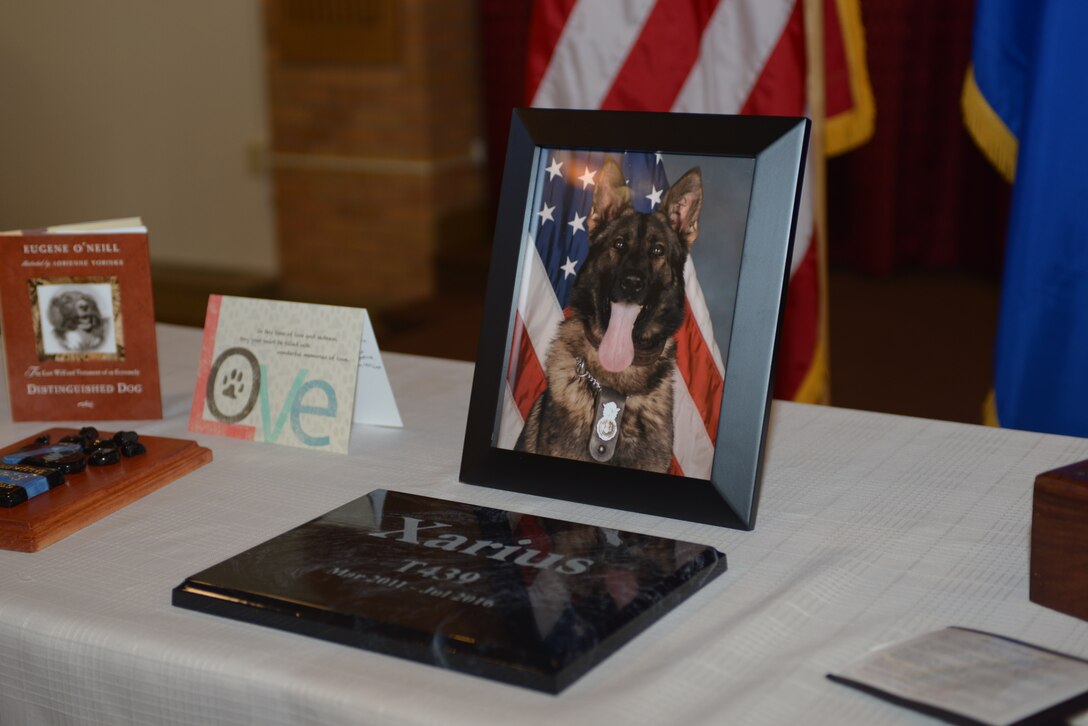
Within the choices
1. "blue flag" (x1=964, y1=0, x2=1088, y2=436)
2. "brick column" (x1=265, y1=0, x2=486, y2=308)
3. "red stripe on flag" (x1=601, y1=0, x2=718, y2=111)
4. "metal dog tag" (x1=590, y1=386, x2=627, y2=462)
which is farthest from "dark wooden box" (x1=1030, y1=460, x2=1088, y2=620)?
"brick column" (x1=265, y1=0, x2=486, y2=308)

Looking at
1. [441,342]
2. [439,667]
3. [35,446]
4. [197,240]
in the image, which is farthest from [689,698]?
[197,240]

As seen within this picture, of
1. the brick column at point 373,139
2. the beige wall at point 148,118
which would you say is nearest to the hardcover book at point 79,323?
the brick column at point 373,139

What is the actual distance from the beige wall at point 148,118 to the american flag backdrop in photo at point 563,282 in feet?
12.7

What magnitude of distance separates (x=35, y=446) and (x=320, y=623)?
1.49ft

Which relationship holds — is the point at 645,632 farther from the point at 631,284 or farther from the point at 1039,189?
the point at 1039,189

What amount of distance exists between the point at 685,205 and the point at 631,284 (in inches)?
A: 3.0

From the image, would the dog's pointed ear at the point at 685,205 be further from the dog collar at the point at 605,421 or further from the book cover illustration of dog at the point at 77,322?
the book cover illustration of dog at the point at 77,322

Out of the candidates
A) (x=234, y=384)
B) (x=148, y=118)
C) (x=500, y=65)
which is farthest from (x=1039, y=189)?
(x=148, y=118)

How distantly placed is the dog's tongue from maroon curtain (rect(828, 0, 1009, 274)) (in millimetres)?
3271

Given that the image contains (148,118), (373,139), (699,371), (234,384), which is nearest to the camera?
(699,371)

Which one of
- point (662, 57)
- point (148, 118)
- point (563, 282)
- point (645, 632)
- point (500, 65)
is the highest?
point (500, 65)

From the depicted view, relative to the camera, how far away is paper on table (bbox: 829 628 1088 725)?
640mm

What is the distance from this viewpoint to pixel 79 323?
1.20m

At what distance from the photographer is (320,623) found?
76 cm
